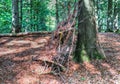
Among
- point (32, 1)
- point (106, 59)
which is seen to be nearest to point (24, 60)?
point (106, 59)

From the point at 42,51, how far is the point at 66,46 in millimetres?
1189

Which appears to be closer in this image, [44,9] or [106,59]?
[106,59]

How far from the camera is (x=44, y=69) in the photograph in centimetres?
619

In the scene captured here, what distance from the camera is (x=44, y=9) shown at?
63.7 feet

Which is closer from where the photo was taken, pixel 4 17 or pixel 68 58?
pixel 68 58

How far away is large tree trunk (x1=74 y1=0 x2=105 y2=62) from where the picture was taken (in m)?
6.66

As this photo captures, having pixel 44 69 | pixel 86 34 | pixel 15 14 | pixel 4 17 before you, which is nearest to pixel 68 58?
pixel 44 69

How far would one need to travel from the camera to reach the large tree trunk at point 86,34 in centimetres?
666

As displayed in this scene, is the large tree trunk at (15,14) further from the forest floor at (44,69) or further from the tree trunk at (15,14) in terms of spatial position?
the forest floor at (44,69)

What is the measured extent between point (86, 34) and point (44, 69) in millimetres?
1652

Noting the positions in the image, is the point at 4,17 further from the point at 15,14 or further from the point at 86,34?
the point at 86,34

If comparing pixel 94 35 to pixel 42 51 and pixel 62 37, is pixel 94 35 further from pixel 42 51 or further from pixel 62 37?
pixel 42 51

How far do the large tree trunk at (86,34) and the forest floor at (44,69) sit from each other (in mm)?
243

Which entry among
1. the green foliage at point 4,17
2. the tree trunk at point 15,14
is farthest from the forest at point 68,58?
the green foliage at point 4,17
